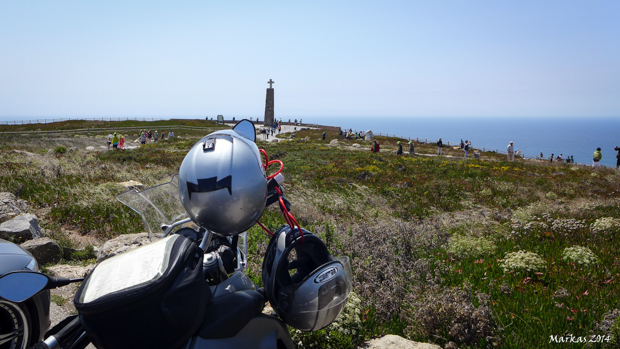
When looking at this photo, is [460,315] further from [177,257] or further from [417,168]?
[417,168]

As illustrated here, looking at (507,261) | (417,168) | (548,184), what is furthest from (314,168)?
(507,261)

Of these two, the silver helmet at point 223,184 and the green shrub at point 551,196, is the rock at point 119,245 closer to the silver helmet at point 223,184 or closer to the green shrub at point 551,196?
the silver helmet at point 223,184

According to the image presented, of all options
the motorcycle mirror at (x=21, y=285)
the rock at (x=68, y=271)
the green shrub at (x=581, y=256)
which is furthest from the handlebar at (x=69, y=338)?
the green shrub at (x=581, y=256)

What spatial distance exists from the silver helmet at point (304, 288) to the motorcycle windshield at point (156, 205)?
1176mm

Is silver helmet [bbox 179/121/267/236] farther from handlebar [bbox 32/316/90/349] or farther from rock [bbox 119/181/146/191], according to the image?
rock [bbox 119/181/146/191]

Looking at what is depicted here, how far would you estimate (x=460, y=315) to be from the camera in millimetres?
3881

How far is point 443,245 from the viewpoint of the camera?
6.95 metres

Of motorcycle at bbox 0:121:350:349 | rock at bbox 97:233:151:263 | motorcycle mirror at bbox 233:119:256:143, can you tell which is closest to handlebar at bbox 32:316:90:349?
motorcycle at bbox 0:121:350:349

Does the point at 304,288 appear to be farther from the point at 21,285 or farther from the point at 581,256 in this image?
the point at 581,256

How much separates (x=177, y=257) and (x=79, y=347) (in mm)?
837

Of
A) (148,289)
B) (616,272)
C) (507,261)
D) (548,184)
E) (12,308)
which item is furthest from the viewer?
(548,184)

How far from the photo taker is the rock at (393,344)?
3.62 meters

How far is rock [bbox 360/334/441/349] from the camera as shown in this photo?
3619 mm

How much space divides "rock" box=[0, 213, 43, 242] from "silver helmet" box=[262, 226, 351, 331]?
704 cm
